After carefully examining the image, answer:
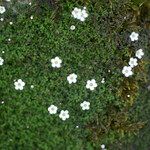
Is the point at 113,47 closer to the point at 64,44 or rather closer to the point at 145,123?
the point at 64,44

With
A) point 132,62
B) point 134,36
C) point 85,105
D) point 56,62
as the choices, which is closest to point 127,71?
point 132,62

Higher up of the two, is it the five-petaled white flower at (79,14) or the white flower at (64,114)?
the five-petaled white flower at (79,14)

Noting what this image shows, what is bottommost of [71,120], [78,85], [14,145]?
[14,145]

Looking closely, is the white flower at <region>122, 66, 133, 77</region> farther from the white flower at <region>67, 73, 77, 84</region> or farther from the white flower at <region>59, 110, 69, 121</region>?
the white flower at <region>59, 110, 69, 121</region>

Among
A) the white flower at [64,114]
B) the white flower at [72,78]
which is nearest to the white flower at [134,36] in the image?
the white flower at [72,78]

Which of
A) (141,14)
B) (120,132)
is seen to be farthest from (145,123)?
(141,14)

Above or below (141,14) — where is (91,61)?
below

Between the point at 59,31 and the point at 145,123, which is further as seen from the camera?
the point at 145,123

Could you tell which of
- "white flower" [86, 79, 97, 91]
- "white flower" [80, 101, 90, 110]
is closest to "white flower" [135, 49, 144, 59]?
"white flower" [86, 79, 97, 91]

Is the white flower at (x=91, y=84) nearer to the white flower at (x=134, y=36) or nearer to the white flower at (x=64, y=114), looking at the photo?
the white flower at (x=64, y=114)
